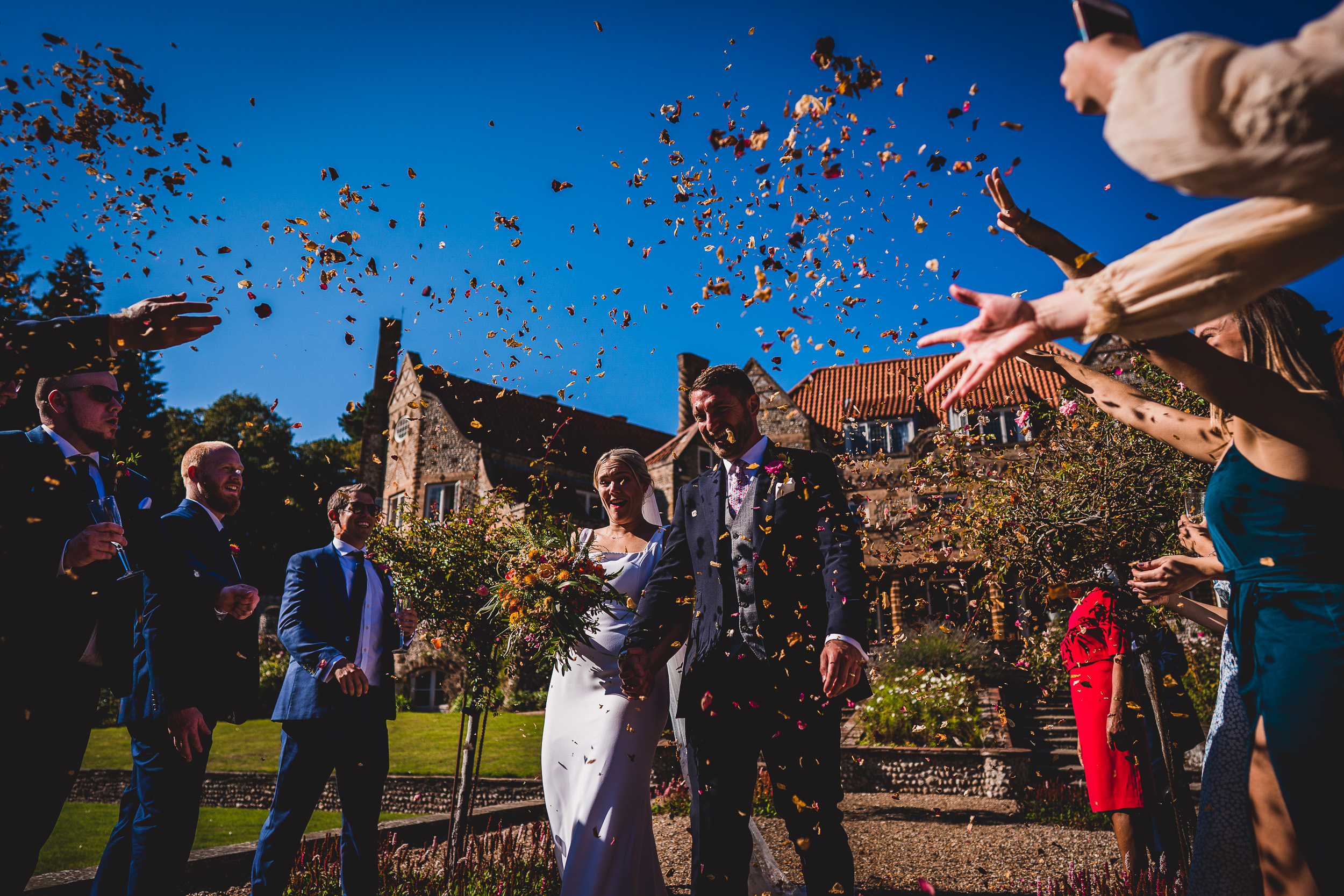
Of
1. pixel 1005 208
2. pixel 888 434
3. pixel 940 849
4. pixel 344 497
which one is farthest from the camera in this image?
pixel 888 434

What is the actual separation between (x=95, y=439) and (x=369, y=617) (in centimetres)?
199

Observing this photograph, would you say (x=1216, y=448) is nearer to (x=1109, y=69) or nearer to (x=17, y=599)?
(x=1109, y=69)

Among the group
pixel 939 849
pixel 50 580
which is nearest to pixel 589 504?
pixel 939 849

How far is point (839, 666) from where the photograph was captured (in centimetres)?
295

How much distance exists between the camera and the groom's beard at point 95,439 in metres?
3.41

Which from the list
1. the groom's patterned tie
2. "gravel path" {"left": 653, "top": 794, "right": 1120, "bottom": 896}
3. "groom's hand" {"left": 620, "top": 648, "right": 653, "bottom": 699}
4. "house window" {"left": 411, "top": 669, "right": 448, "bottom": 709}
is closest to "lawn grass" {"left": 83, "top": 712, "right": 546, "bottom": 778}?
"house window" {"left": 411, "top": 669, "right": 448, "bottom": 709}

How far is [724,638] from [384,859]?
376cm

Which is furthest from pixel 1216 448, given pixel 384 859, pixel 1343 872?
pixel 384 859

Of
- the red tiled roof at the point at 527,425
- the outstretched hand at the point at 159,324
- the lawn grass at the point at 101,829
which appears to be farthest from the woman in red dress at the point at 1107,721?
the red tiled roof at the point at 527,425

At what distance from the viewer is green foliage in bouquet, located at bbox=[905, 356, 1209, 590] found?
17.7 ft

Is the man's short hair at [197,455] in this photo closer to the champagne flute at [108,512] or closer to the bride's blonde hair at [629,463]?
the champagne flute at [108,512]

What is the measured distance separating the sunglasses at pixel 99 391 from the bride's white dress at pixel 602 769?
278cm

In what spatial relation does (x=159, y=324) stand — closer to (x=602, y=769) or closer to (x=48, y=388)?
(x=48, y=388)

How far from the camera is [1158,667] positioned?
5398 millimetres
